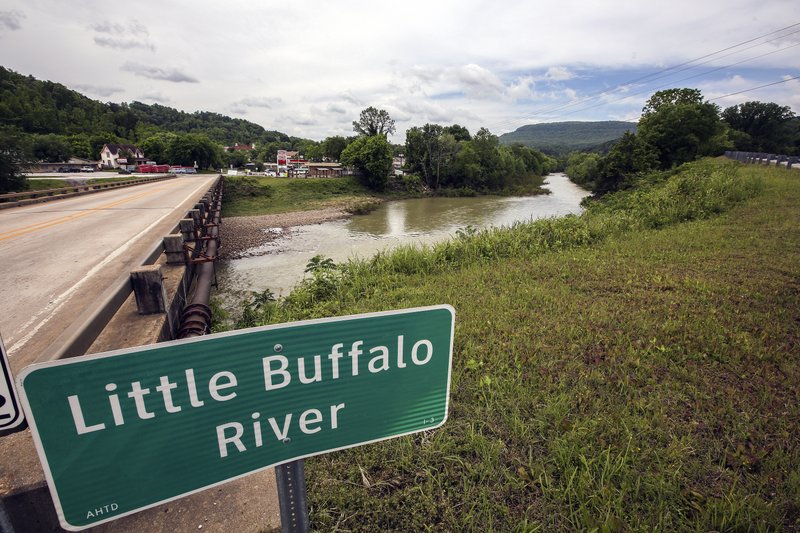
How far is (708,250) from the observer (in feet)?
25.9

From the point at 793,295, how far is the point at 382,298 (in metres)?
6.10

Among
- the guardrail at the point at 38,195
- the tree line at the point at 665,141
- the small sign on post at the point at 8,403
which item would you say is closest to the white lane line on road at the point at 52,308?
the small sign on post at the point at 8,403

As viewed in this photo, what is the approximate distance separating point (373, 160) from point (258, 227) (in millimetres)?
28514

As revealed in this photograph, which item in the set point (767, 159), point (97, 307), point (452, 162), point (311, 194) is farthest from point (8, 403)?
point (452, 162)

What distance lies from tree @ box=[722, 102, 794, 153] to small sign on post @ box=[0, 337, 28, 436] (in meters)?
66.0

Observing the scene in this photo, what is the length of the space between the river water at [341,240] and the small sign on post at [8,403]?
32.9 ft

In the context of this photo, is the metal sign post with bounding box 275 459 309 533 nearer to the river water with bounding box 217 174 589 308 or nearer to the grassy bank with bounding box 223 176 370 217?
the river water with bounding box 217 174 589 308

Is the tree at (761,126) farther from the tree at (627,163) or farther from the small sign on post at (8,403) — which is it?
the small sign on post at (8,403)

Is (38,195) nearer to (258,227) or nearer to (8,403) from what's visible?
(258,227)

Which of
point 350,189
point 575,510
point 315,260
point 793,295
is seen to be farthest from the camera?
point 350,189

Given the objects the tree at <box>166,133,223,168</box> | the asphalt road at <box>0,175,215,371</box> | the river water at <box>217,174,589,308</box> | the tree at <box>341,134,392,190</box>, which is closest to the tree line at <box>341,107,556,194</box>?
the tree at <box>341,134,392,190</box>

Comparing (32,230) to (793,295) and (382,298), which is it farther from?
(793,295)

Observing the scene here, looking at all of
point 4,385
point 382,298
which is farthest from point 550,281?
point 4,385

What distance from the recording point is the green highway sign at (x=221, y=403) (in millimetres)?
807
